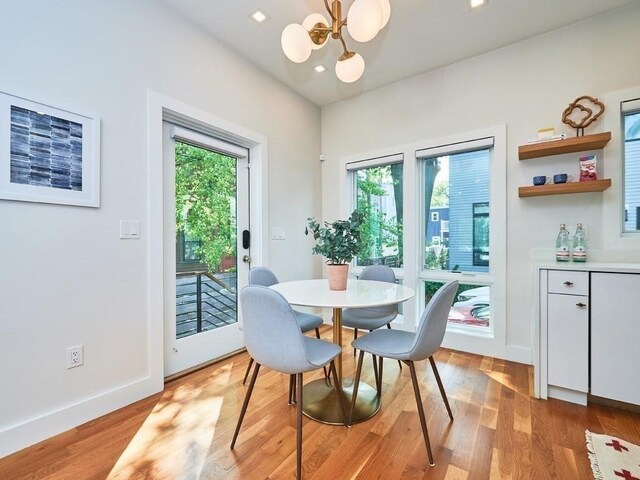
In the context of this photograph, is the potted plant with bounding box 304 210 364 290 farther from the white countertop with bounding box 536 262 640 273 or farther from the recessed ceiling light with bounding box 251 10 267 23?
the recessed ceiling light with bounding box 251 10 267 23

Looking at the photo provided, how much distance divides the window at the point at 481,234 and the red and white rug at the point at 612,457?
4.86 feet

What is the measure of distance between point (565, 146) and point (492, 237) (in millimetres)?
880

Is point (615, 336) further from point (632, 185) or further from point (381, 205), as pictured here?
point (381, 205)

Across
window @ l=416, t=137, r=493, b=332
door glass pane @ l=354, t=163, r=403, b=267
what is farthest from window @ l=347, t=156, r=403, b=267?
window @ l=416, t=137, r=493, b=332

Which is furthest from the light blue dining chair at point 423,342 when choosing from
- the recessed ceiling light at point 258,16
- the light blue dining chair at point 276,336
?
the recessed ceiling light at point 258,16

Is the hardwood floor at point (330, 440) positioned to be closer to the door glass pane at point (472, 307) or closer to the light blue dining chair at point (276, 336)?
the light blue dining chair at point (276, 336)

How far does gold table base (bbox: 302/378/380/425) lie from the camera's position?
1744 millimetres

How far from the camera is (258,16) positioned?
2.27 m

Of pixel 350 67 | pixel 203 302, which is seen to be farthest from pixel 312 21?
pixel 203 302

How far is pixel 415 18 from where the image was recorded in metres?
2.29

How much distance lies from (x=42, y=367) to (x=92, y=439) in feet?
1.59

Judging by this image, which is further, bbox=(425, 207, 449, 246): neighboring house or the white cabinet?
bbox=(425, 207, 449, 246): neighboring house

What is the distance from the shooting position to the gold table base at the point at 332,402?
1744mm

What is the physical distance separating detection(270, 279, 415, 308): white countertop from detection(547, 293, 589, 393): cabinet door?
1.02 meters
